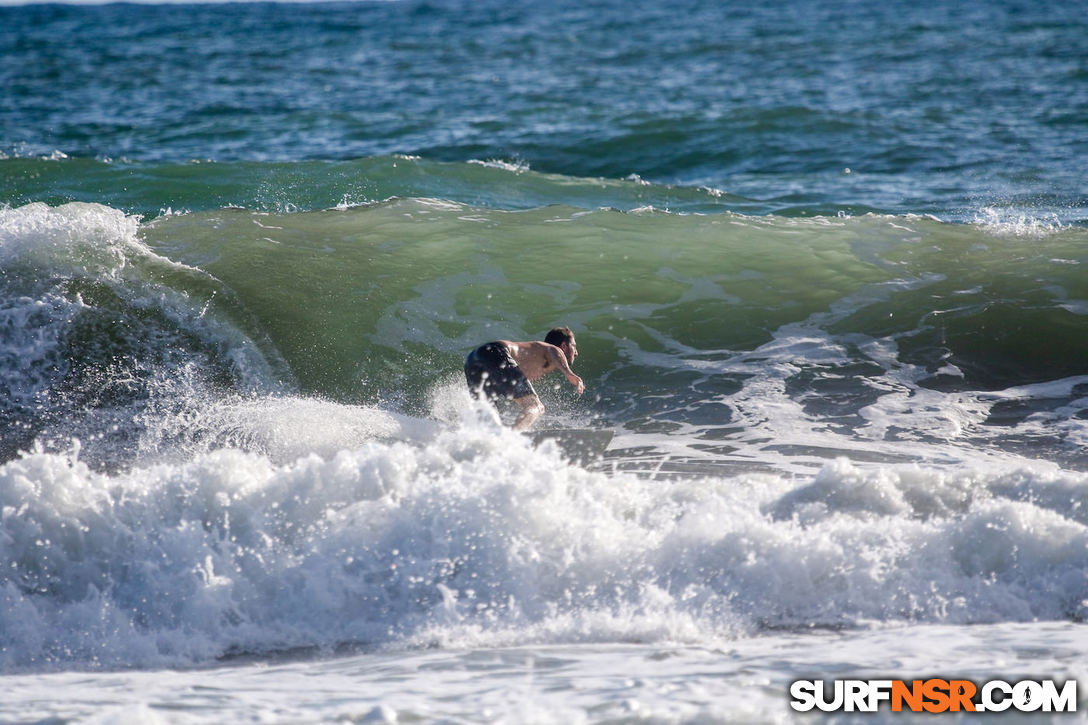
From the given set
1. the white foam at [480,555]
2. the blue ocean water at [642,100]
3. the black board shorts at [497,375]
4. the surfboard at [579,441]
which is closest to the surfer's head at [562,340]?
the black board shorts at [497,375]

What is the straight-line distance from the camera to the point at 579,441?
7215mm

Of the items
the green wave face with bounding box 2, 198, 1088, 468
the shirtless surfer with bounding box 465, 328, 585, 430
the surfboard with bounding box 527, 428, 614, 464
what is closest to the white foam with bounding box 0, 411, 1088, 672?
the surfboard with bounding box 527, 428, 614, 464

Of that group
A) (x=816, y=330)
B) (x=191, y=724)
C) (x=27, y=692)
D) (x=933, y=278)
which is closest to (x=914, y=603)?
(x=191, y=724)

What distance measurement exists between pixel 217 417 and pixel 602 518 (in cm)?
375

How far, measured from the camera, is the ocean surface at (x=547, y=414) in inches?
186

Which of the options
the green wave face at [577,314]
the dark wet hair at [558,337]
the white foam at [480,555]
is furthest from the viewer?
the green wave face at [577,314]

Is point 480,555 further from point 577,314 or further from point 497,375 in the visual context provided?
point 577,314

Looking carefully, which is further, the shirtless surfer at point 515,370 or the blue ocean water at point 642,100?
the blue ocean water at point 642,100

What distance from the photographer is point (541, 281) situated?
35.8 feet

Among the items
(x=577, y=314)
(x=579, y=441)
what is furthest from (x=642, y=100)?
(x=579, y=441)

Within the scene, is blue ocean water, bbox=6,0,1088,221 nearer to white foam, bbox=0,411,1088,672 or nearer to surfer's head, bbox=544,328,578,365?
surfer's head, bbox=544,328,578,365

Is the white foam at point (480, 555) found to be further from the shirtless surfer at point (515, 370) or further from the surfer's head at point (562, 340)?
the surfer's head at point (562, 340)

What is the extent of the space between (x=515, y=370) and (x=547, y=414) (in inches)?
32.7

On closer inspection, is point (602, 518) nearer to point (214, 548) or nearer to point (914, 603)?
point (914, 603)
